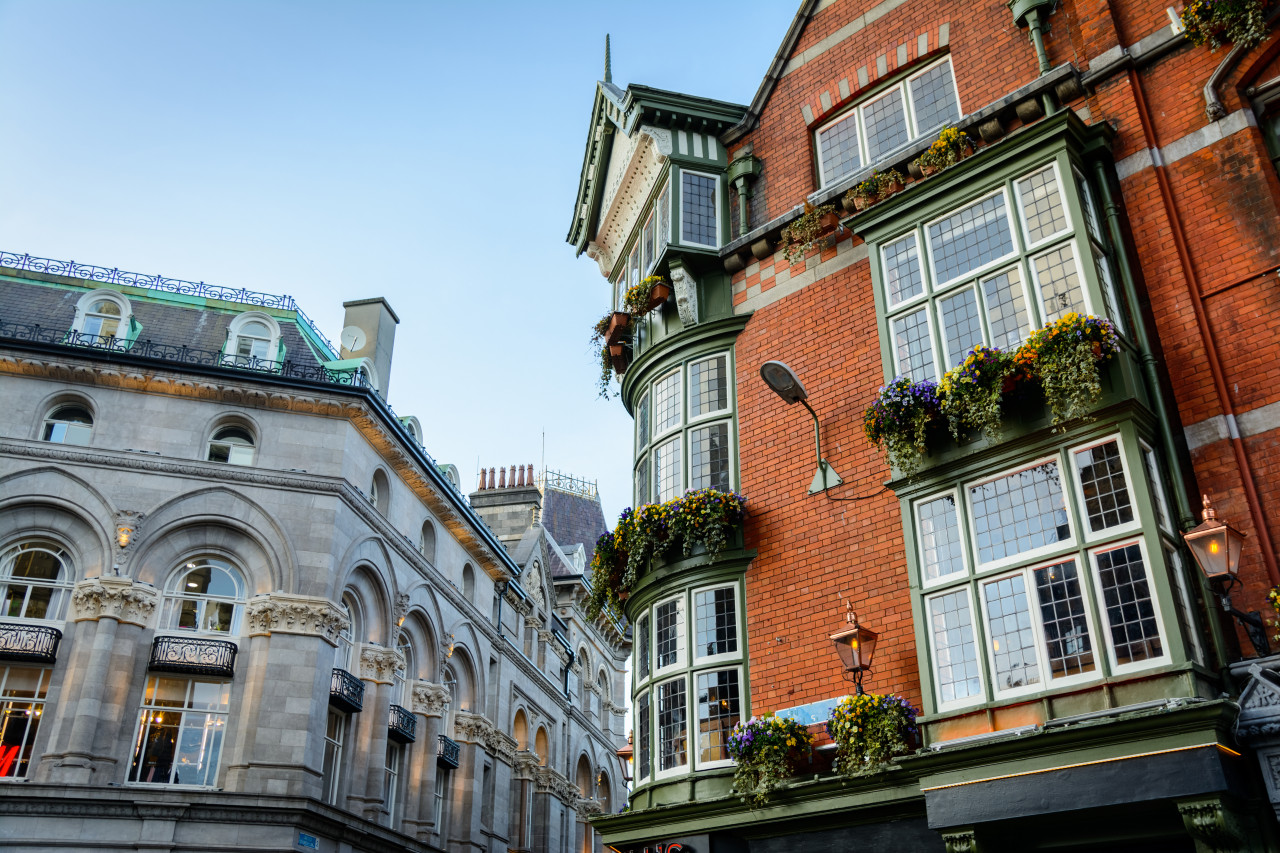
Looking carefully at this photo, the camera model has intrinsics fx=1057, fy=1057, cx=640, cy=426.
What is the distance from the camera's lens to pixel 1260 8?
13.7m

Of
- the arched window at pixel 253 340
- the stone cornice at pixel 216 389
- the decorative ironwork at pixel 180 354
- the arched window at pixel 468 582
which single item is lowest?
the arched window at pixel 468 582

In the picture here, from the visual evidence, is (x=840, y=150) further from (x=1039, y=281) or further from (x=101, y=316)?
(x=101, y=316)

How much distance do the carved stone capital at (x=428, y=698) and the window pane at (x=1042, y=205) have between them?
23.6 metres

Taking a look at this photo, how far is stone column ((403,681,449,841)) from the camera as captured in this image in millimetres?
30344

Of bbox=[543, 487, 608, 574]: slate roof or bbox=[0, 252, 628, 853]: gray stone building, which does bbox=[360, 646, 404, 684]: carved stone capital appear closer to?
bbox=[0, 252, 628, 853]: gray stone building

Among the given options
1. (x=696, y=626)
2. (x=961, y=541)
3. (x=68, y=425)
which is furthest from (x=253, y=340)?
(x=961, y=541)

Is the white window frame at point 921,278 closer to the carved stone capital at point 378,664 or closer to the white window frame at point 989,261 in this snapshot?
the white window frame at point 989,261

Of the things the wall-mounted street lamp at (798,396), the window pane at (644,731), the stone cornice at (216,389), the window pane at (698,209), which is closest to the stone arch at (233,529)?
the stone cornice at (216,389)

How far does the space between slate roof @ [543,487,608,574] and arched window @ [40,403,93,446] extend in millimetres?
Answer: 55762

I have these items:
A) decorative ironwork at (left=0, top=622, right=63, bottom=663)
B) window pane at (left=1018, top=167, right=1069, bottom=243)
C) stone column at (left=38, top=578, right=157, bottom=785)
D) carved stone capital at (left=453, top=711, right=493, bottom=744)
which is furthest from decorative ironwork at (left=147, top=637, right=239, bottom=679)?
window pane at (left=1018, top=167, right=1069, bottom=243)

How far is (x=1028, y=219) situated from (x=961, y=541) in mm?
4434

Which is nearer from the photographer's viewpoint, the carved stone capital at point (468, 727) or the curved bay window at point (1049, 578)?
the curved bay window at point (1049, 578)

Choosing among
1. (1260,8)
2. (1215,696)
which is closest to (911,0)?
(1260,8)

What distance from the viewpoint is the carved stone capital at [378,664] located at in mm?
28438
